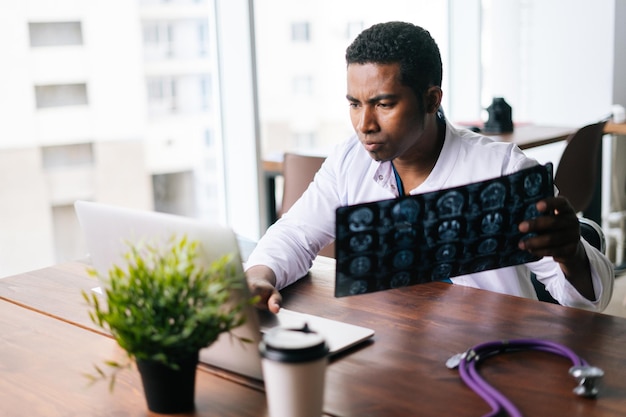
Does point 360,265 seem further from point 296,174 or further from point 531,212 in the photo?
point 296,174

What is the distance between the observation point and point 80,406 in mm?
1045

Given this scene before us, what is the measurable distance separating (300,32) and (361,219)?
2.87 meters

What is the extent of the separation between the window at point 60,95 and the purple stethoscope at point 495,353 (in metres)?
2.23

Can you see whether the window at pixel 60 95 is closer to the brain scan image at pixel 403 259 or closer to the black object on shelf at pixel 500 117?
the black object on shelf at pixel 500 117

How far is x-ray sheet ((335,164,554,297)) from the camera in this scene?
3.81 feet

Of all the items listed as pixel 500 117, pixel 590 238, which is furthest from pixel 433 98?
pixel 500 117

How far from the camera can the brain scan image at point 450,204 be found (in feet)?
3.91

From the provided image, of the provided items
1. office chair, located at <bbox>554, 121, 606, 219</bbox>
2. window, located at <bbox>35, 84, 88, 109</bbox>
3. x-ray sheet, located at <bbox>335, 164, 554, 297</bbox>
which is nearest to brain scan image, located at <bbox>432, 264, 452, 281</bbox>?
x-ray sheet, located at <bbox>335, 164, 554, 297</bbox>

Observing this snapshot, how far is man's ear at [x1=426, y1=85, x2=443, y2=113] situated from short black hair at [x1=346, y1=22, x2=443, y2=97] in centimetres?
1

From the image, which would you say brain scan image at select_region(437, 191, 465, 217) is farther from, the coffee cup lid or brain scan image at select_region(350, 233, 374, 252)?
the coffee cup lid

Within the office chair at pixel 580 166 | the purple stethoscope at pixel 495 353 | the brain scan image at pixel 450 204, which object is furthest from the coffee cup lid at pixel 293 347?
the office chair at pixel 580 166

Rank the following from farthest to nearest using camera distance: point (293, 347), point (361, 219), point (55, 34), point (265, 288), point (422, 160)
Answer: point (55, 34)
point (422, 160)
point (265, 288)
point (361, 219)
point (293, 347)

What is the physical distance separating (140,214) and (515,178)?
592 millimetres

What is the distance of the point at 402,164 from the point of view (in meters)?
1.69
